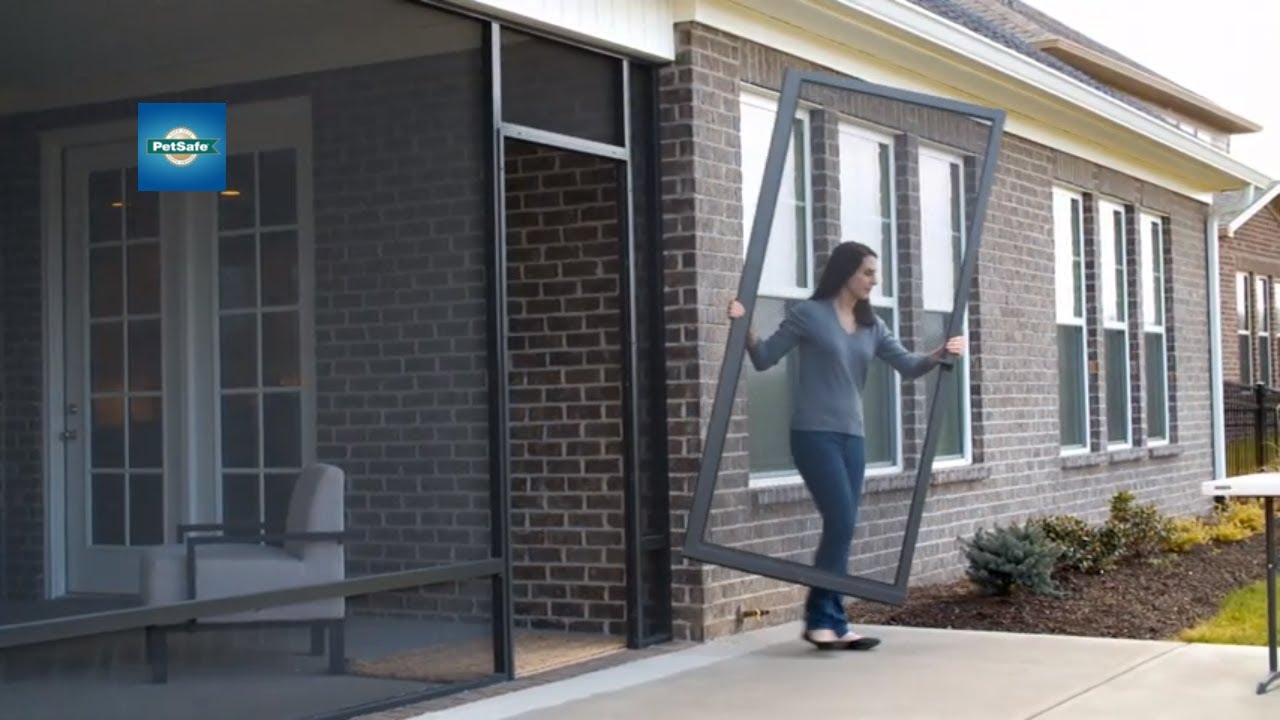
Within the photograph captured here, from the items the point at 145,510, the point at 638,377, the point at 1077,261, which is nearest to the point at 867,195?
the point at 638,377

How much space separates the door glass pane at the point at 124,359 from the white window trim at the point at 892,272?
136 inches

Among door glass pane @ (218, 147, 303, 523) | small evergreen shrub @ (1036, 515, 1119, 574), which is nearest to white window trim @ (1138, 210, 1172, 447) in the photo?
small evergreen shrub @ (1036, 515, 1119, 574)

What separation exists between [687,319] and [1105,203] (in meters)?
6.80

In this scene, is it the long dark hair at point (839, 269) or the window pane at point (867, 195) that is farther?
the window pane at point (867, 195)

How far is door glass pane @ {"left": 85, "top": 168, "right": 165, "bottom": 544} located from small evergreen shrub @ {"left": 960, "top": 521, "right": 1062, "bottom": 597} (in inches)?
195

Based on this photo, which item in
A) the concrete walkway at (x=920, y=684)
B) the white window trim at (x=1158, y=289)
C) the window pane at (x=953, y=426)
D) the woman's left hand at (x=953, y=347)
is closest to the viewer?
the concrete walkway at (x=920, y=684)

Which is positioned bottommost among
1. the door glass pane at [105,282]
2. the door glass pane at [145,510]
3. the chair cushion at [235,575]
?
the chair cushion at [235,575]

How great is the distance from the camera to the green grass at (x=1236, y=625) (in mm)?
8695

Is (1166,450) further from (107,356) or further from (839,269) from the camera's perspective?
(107,356)

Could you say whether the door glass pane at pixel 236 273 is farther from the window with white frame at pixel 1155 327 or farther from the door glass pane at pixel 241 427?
the window with white frame at pixel 1155 327

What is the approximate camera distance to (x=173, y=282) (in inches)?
251

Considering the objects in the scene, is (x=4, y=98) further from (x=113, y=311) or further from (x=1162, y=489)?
(x=1162, y=489)

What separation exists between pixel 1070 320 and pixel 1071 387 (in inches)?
20.3

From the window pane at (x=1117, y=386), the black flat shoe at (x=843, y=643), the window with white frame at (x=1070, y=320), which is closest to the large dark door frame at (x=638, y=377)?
the black flat shoe at (x=843, y=643)
